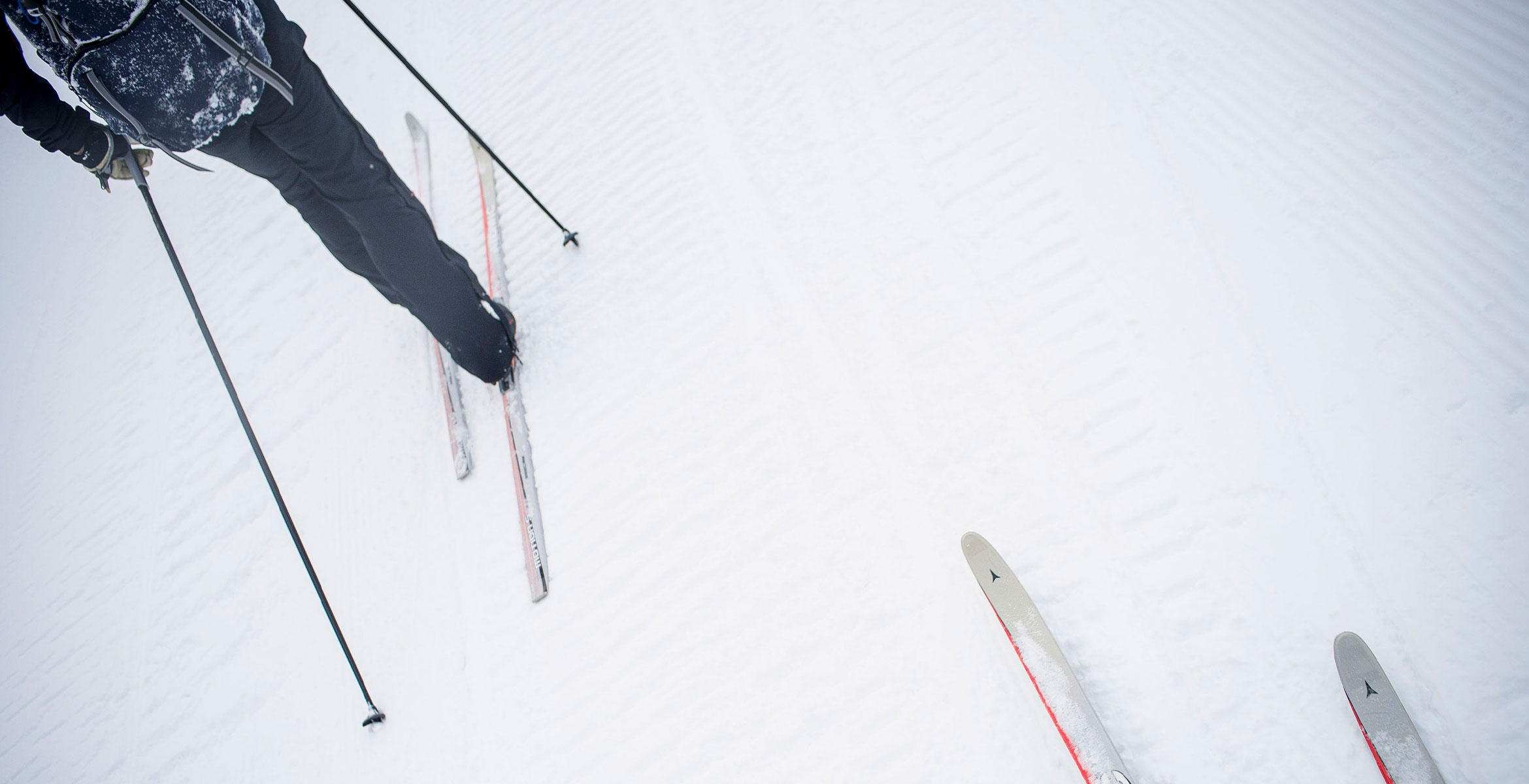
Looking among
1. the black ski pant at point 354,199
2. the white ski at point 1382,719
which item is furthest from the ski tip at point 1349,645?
the black ski pant at point 354,199

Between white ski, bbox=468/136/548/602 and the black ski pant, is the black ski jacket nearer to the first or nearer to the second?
the black ski pant

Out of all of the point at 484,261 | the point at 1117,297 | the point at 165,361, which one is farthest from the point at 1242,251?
the point at 165,361

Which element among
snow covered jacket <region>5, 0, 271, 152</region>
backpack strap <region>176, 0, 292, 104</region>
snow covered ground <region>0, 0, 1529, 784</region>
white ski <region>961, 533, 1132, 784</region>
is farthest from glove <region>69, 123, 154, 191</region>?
white ski <region>961, 533, 1132, 784</region>

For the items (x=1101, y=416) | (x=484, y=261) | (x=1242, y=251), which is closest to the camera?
(x=1101, y=416)

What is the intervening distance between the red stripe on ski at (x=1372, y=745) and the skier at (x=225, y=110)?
2.79 metres

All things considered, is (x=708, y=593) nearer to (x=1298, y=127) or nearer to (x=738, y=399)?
(x=738, y=399)

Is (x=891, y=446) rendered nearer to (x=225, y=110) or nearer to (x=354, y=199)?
(x=354, y=199)

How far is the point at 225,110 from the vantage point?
159cm

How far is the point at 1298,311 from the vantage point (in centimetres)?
202

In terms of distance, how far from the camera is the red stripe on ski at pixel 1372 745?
1461 mm

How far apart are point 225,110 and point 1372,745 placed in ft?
10.2

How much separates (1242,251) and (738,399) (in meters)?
1.76

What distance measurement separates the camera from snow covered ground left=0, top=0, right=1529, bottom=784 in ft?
5.62

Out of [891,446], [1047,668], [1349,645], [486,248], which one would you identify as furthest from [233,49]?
[1349,645]
